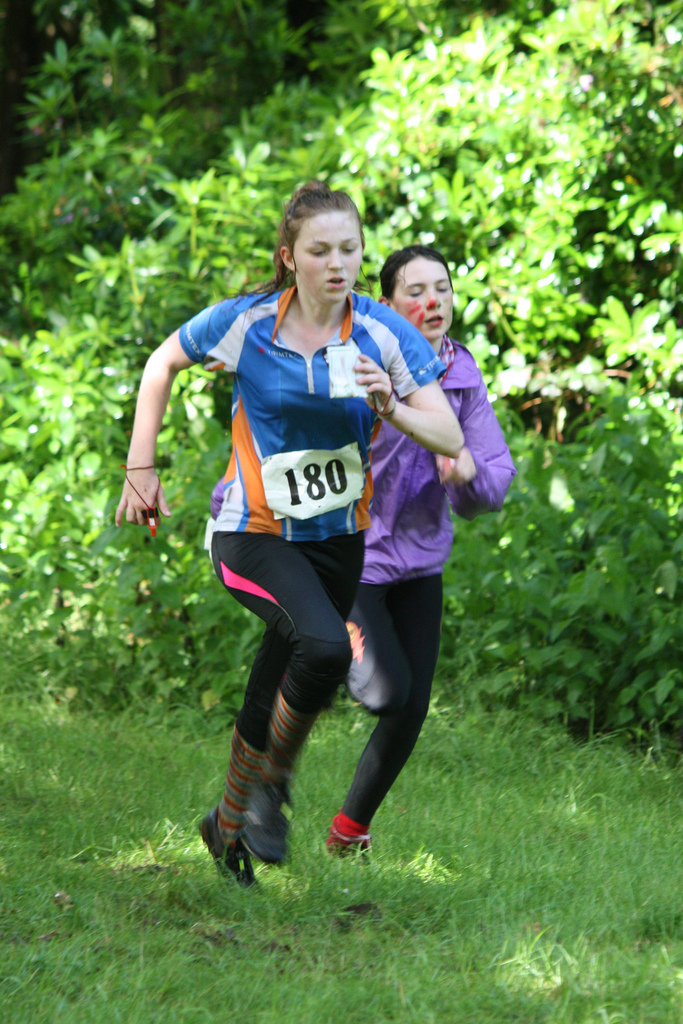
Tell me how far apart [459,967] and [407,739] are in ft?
2.63

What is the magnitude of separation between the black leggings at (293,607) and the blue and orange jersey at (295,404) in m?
0.06

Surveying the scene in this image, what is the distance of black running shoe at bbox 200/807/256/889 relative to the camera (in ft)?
10.2

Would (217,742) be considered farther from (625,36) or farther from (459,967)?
(625,36)

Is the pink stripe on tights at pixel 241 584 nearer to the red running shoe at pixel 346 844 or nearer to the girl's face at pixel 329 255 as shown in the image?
the girl's face at pixel 329 255

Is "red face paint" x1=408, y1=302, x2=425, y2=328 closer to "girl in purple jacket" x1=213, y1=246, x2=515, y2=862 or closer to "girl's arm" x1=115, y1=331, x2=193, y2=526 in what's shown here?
"girl in purple jacket" x1=213, y1=246, x2=515, y2=862

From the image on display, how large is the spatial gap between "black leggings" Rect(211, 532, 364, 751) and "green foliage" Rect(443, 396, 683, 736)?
4.89 feet

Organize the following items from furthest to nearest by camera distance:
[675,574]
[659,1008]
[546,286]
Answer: [546,286], [675,574], [659,1008]

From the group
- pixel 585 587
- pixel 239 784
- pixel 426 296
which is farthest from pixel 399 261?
pixel 239 784

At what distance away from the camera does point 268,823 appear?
292cm

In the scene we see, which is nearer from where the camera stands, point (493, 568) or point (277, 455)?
point (277, 455)

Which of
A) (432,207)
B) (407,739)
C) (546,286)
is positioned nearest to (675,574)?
(407,739)

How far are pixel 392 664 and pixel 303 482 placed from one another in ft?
2.09

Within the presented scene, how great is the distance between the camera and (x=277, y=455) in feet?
9.53

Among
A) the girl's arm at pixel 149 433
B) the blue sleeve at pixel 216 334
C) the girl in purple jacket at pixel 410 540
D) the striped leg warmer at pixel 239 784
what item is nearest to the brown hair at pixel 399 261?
the girl in purple jacket at pixel 410 540
